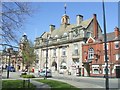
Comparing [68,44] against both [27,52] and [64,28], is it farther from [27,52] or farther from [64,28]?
[27,52]

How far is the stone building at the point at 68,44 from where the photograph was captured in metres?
60.2

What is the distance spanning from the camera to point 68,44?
64.6 metres

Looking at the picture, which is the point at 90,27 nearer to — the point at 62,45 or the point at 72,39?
the point at 72,39

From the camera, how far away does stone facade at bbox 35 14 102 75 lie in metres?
60.2

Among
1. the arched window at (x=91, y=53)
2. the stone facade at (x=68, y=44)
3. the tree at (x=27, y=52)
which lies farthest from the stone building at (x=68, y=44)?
the tree at (x=27, y=52)

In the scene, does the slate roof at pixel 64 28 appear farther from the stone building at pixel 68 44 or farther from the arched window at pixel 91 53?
the arched window at pixel 91 53

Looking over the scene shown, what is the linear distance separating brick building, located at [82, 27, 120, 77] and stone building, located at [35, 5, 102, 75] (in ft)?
7.98

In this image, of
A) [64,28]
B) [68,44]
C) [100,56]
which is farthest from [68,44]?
[100,56]

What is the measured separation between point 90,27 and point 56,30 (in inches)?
700

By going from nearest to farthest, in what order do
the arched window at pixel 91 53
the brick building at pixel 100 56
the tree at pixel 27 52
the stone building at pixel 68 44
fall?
1. the tree at pixel 27 52
2. the brick building at pixel 100 56
3. the arched window at pixel 91 53
4. the stone building at pixel 68 44

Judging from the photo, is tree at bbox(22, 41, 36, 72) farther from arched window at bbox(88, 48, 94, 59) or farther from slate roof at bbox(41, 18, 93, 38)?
slate roof at bbox(41, 18, 93, 38)

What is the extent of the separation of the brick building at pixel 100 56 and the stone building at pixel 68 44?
243 cm

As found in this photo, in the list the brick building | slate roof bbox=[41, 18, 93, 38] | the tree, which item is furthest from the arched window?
the tree

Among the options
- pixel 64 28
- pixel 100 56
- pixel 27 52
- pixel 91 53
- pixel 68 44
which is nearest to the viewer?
Result: pixel 27 52
